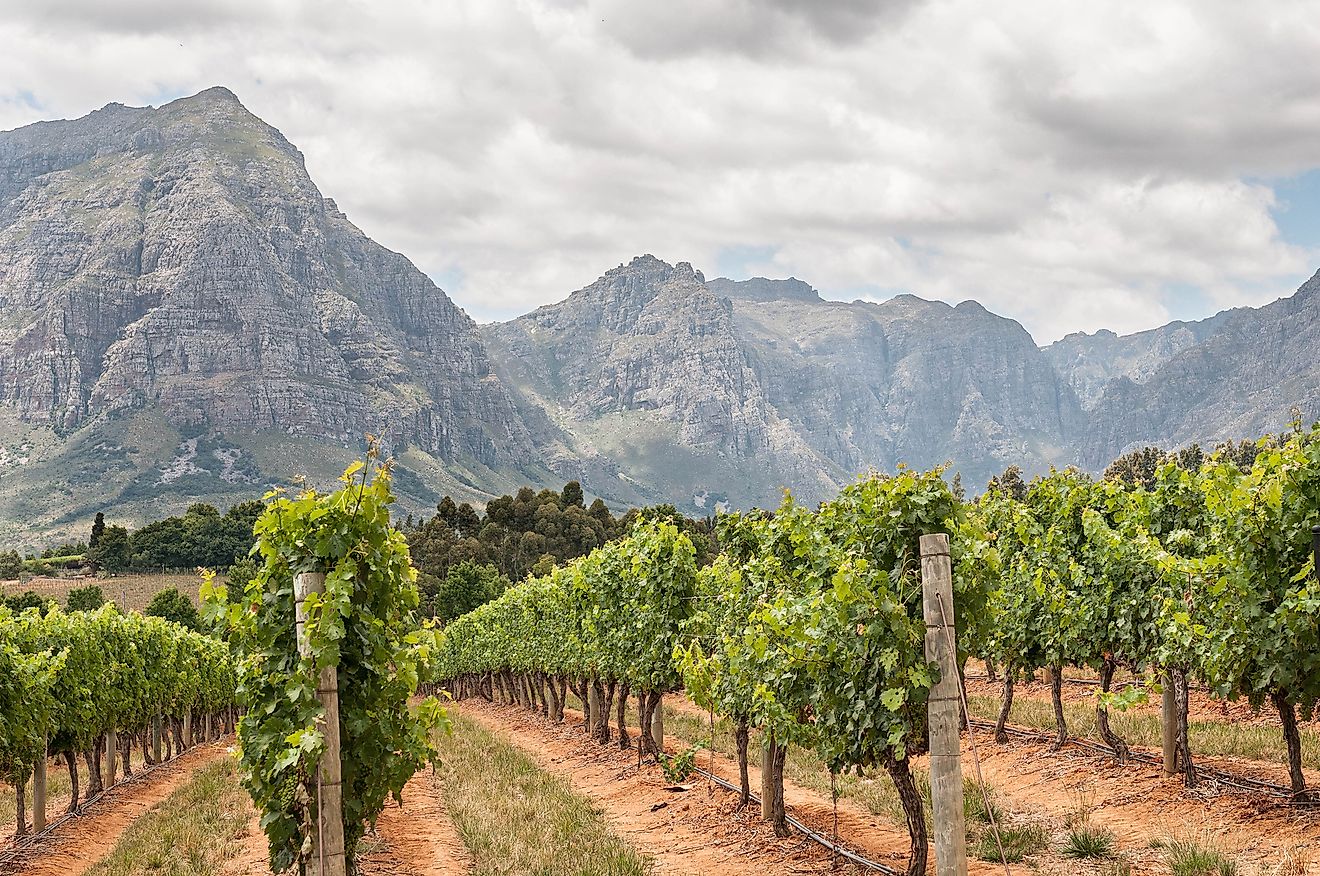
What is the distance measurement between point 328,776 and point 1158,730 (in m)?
13.9

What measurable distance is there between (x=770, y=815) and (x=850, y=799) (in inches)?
82.1

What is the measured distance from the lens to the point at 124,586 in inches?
3922

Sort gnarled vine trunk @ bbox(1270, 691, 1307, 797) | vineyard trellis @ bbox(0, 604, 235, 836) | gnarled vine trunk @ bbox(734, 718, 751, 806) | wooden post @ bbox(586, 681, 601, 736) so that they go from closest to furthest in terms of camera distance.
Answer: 1. gnarled vine trunk @ bbox(1270, 691, 1307, 797)
2. gnarled vine trunk @ bbox(734, 718, 751, 806)
3. vineyard trellis @ bbox(0, 604, 235, 836)
4. wooden post @ bbox(586, 681, 601, 736)

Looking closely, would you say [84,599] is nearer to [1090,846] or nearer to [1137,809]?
[1137,809]

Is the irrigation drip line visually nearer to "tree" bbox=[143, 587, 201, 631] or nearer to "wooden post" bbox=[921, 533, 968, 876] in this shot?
"wooden post" bbox=[921, 533, 968, 876]

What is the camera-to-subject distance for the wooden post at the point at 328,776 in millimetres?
8508

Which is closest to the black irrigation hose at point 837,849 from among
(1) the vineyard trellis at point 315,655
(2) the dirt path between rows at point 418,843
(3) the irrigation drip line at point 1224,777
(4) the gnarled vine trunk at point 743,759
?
(4) the gnarled vine trunk at point 743,759

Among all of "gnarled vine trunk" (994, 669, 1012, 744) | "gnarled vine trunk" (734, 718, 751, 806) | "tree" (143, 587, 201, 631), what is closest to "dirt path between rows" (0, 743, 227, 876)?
"gnarled vine trunk" (734, 718, 751, 806)

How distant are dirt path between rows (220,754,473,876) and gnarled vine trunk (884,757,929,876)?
6.05m

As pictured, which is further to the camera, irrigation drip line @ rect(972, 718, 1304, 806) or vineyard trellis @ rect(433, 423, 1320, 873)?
irrigation drip line @ rect(972, 718, 1304, 806)

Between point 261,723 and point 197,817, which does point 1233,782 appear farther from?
point 197,817

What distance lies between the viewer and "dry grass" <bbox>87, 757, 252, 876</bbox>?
46.2 feet

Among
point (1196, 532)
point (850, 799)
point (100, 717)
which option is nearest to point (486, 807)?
point (850, 799)

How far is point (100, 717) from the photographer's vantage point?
21.8 meters
